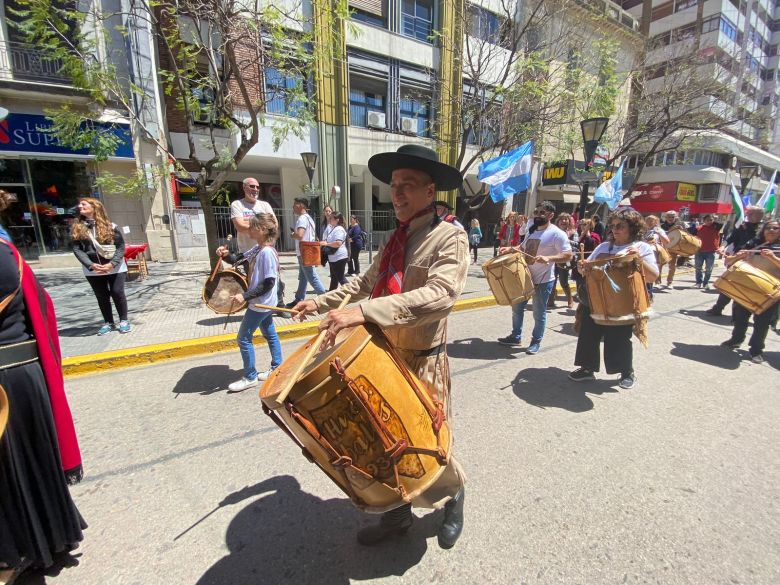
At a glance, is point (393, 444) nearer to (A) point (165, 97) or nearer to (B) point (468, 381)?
(B) point (468, 381)

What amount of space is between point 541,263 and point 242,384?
4.00 metres

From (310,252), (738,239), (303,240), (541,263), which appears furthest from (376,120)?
(541,263)

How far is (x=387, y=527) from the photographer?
6.97ft

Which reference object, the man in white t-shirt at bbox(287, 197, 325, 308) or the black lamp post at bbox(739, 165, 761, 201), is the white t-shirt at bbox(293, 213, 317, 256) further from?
the black lamp post at bbox(739, 165, 761, 201)

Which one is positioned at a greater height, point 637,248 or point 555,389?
point 637,248

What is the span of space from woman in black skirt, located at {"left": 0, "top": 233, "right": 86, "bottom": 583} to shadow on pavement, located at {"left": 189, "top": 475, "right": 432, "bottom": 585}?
81 centimetres

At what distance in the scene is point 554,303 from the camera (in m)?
7.99

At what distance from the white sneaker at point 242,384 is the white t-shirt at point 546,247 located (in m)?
3.76

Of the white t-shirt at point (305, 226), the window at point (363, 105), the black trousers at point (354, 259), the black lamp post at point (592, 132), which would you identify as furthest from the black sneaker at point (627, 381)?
the window at point (363, 105)

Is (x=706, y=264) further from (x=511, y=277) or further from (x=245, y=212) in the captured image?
(x=245, y=212)

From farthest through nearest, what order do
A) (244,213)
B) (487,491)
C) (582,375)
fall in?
(244,213), (582,375), (487,491)

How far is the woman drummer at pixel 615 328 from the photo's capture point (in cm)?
375

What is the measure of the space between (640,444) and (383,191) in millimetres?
17045

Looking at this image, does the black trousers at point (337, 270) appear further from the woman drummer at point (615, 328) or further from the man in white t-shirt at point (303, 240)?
the woman drummer at point (615, 328)
